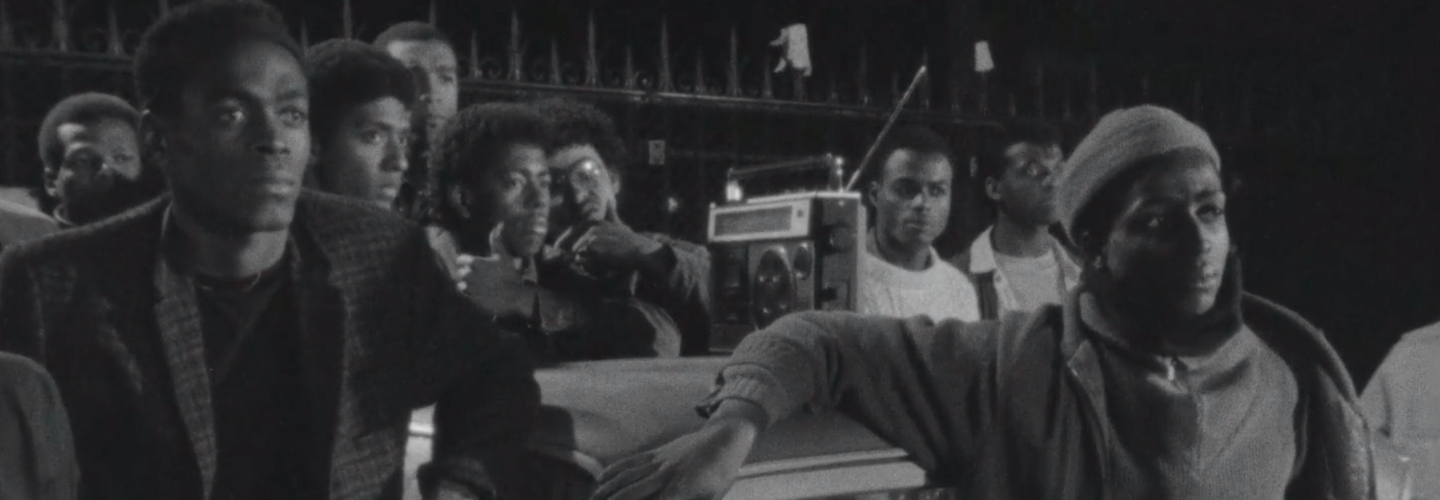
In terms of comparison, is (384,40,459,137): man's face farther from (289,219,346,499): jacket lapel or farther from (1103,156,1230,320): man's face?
(289,219,346,499): jacket lapel

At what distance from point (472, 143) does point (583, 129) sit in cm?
47

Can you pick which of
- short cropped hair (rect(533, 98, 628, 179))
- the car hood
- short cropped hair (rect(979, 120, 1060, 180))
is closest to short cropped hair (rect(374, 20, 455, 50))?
short cropped hair (rect(533, 98, 628, 179))

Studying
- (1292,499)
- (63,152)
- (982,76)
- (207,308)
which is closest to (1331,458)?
(1292,499)

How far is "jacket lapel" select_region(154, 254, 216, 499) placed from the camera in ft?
5.87

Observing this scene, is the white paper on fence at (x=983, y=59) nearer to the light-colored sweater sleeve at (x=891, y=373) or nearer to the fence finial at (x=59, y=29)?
the fence finial at (x=59, y=29)

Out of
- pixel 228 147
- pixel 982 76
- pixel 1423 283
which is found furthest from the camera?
pixel 1423 283

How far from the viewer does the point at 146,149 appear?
1881mm

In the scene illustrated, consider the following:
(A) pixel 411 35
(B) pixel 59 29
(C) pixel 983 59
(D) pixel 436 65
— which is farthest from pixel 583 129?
(C) pixel 983 59

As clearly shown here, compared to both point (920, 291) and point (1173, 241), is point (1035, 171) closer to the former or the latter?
point (920, 291)

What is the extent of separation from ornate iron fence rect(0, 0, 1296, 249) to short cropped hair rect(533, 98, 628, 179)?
0.97 meters

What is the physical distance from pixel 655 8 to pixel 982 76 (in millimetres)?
2003

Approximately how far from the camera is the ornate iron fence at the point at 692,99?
4.66 m

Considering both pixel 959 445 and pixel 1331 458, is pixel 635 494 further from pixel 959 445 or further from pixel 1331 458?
pixel 1331 458

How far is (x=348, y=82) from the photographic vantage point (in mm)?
2730
